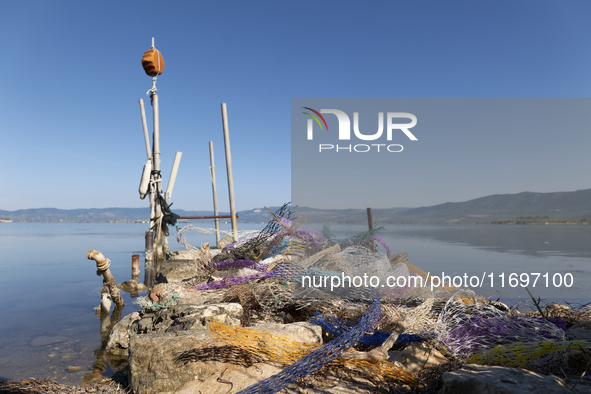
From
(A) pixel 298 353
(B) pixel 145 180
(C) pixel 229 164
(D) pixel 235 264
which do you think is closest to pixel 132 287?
(B) pixel 145 180

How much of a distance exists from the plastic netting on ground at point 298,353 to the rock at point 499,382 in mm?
787

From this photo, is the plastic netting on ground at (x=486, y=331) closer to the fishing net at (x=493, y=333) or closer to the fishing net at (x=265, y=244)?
the fishing net at (x=493, y=333)

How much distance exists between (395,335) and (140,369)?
2591 mm

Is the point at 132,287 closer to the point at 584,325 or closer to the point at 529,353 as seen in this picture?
the point at 529,353

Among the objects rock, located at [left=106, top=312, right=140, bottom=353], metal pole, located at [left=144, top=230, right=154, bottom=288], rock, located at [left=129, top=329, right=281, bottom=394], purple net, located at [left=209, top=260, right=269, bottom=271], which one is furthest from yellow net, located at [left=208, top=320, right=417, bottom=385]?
metal pole, located at [left=144, top=230, right=154, bottom=288]

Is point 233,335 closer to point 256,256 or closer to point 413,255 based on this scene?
point 256,256

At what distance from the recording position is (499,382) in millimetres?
2357

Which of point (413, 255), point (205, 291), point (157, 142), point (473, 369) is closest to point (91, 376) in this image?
point (205, 291)

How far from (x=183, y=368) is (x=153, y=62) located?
1113cm

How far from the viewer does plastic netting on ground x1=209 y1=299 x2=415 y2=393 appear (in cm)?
308

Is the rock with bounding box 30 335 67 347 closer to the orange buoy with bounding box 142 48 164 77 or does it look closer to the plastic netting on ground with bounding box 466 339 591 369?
Result: the plastic netting on ground with bounding box 466 339 591 369

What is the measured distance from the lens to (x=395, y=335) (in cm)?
357

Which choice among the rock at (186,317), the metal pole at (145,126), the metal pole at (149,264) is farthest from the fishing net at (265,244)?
the metal pole at (145,126)

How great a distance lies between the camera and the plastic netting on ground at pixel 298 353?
308 cm
